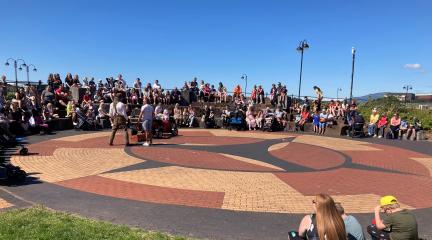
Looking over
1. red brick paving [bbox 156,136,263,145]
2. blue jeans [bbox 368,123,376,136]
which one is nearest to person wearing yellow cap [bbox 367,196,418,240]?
red brick paving [bbox 156,136,263,145]

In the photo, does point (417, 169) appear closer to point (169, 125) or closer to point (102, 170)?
point (102, 170)

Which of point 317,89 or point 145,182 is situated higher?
point 317,89

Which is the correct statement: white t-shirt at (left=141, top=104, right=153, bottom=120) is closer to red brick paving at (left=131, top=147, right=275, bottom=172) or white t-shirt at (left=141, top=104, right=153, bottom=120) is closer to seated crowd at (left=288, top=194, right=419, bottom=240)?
red brick paving at (left=131, top=147, right=275, bottom=172)

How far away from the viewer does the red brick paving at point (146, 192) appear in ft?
24.0

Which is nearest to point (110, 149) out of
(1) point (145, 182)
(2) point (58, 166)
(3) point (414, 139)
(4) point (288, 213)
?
(2) point (58, 166)

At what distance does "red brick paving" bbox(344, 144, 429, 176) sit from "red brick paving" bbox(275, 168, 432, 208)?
112cm

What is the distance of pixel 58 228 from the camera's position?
5387 mm

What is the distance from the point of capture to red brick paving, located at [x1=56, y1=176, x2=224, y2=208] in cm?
731

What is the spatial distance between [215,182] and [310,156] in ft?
17.3

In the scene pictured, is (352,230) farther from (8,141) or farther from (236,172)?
(8,141)

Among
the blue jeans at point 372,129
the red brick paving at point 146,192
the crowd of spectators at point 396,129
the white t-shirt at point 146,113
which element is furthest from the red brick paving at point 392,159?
the white t-shirt at point 146,113

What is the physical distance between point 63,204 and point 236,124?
1576 cm

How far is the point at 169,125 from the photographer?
709 inches

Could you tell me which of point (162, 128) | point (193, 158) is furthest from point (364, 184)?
point (162, 128)
